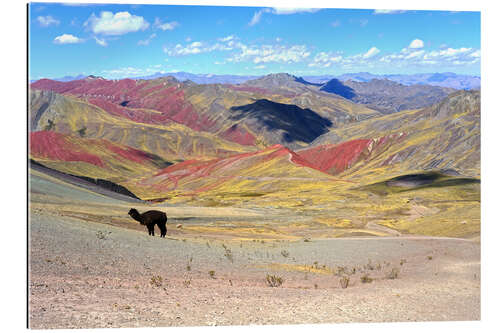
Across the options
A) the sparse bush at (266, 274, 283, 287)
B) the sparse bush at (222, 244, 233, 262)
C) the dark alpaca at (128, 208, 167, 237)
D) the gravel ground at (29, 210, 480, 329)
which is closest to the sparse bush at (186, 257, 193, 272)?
the gravel ground at (29, 210, 480, 329)

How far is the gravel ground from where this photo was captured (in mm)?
12750

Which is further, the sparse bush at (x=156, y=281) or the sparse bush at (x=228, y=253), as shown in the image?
the sparse bush at (x=228, y=253)

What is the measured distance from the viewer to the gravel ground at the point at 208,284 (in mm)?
12750

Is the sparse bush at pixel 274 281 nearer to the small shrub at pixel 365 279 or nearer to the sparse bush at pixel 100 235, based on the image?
the small shrub at pixel 365 279

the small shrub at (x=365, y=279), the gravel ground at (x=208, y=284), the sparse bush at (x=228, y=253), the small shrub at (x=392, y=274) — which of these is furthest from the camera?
the sparse bush at (x=228, y=253)

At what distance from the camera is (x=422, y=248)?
25391mm

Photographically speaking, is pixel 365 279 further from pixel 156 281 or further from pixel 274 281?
pixel 156 281

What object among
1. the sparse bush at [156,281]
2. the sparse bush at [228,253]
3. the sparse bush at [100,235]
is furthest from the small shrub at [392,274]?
the sparse bush at [100,235]

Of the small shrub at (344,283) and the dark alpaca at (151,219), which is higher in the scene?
the dark alpaca at (151,219)


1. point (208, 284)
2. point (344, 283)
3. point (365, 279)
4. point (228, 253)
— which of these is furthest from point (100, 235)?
point (365, 279)

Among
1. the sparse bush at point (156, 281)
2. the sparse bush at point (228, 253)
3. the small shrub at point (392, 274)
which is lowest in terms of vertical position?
the small shrub at point (392, 274)

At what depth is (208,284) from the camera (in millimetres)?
15219
